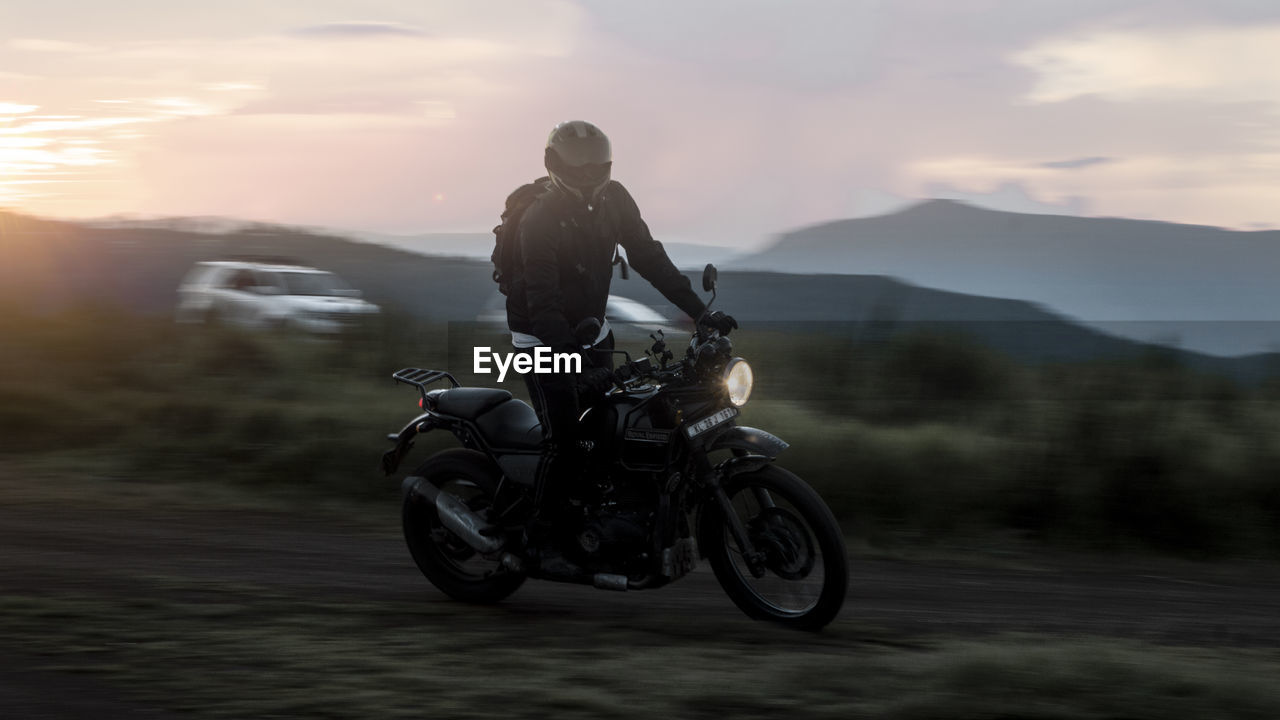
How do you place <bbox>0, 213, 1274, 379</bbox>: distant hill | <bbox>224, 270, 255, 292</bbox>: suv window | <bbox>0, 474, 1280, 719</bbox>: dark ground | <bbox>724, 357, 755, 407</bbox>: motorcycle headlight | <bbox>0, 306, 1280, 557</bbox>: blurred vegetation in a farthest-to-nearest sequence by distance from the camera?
<bbox>224, 270, 255, 292</bbox>: suv window → <bbox>0, 213, 1274, 379</bbox>: distant hill → <bbox>0, 306, 1280, 557</bbox>: blurred vegetation → <bbox>0, 474, 1280, 719</bbox>: dark ground → <bbox>724, 357, 755, 407</bbox>: motorcycle headlight

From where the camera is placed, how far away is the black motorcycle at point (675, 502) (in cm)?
584

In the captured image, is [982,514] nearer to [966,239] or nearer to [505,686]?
[505,686]

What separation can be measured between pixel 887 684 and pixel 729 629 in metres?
1.36

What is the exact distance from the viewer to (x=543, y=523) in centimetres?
636

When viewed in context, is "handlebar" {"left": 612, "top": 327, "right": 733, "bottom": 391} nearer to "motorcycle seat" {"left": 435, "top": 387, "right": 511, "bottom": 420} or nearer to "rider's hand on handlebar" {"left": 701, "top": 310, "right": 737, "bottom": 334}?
"rider's hand on handlebar" {"left": 701, "top": 310, "right": 737, "bottom": 334}

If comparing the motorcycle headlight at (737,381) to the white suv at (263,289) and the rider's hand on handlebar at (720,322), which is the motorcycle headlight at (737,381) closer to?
the rider's hand on handlebar at (720,322)

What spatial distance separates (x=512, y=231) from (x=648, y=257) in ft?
2.52

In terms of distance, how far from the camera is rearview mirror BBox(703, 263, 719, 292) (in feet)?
19.6

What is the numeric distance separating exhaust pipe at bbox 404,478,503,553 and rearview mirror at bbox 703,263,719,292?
1747mm

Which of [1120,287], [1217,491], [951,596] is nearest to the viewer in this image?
[951,596]

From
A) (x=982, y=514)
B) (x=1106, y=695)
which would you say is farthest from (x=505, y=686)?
(x=982, y=514)

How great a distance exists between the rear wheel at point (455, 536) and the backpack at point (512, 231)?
3.48 ft

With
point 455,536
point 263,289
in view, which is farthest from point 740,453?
point 263,289

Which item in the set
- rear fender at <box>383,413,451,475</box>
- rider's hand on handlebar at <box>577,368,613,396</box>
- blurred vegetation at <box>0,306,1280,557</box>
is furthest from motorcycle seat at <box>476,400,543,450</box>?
blurred vegetation at <box>0,306,1280,557</box>
